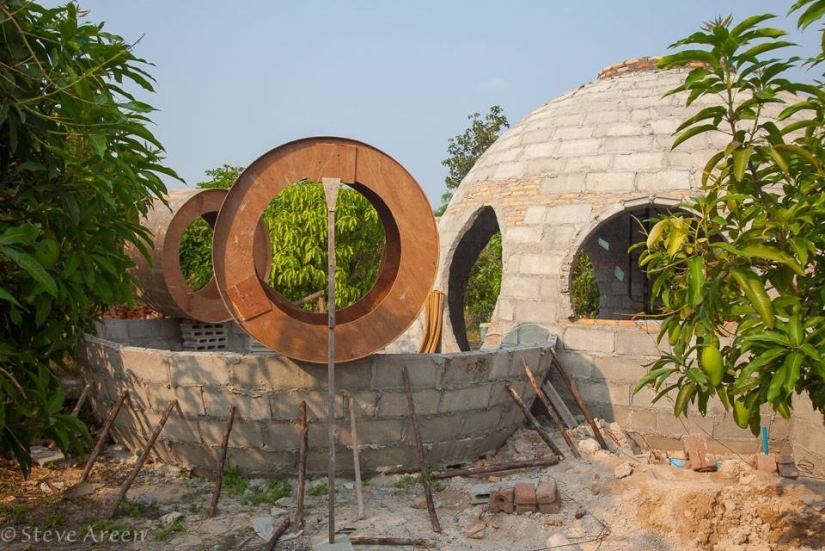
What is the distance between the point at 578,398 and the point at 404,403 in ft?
7.47

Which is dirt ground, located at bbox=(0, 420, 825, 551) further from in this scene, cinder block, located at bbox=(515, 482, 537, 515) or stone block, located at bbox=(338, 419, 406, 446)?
stone block, located at bbox=(338, 419, 406, 446)

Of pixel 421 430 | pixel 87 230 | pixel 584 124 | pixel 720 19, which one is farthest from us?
pixel 584 124

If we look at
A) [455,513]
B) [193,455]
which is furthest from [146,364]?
[455,513]

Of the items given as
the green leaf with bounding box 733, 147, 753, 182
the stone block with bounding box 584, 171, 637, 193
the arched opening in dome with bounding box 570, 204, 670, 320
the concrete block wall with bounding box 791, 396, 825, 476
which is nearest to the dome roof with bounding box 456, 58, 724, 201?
the stone block with bounding box 584, 171, 637, 193

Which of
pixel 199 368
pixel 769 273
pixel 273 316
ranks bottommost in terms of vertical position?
pixel 199 368

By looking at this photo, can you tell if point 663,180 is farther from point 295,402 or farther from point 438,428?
point 295,402

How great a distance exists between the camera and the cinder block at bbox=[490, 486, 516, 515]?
5949mm

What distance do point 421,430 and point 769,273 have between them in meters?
4.18

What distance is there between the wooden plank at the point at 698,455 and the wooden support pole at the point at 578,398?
2.80 ft

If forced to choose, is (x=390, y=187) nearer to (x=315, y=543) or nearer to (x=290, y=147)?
(x=290, y=147)

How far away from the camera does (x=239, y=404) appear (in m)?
6.55

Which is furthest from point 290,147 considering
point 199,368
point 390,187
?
point 199,368

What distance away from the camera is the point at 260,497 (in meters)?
6.37

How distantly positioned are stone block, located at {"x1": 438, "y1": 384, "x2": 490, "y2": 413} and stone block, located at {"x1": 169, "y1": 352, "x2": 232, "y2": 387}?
2.08 metres
